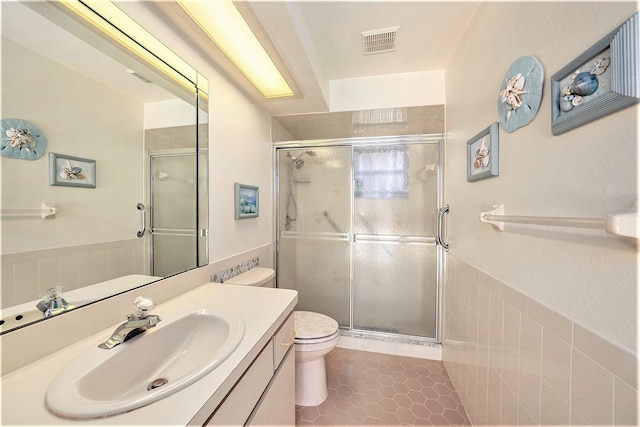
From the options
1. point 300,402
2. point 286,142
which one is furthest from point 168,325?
point 286,142

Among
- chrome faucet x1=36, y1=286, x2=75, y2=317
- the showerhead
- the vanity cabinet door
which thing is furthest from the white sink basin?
the showerhead

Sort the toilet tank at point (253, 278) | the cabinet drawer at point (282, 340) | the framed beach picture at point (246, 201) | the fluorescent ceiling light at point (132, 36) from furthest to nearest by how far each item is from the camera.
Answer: the framed beach picture at point (246, 201) → the toilet tank at point (253, 278) → the cabinet drawer at point (282, 340) → the fluorescent ceiling light at point (132, 36)

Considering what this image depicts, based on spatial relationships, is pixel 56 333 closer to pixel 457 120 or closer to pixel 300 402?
pixel 300 402

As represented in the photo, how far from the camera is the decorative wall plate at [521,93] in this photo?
2.56 feet

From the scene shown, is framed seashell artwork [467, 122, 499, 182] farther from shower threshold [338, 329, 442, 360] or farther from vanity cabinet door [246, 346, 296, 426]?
shower threshold [338, 329, 442, 360]

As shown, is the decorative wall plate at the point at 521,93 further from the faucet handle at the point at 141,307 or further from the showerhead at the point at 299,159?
the showerhead at the point at 299,159

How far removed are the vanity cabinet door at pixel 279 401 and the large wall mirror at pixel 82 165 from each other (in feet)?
2.28

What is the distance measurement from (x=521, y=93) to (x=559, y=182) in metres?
0.38

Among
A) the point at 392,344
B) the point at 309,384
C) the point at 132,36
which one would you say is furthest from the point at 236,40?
the point at 392,344

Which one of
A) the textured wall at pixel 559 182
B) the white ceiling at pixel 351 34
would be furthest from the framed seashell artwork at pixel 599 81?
the white ceiling at pixel 351 34

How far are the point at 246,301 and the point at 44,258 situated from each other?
68 cm

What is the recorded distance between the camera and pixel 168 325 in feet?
2.83

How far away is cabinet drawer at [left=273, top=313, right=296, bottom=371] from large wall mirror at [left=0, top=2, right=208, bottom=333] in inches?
24.5

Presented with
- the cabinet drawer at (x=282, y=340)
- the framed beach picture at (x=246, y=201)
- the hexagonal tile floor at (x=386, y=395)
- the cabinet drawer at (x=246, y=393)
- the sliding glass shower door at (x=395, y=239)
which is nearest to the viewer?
the cabinet drawer at (x=246, y=393)
